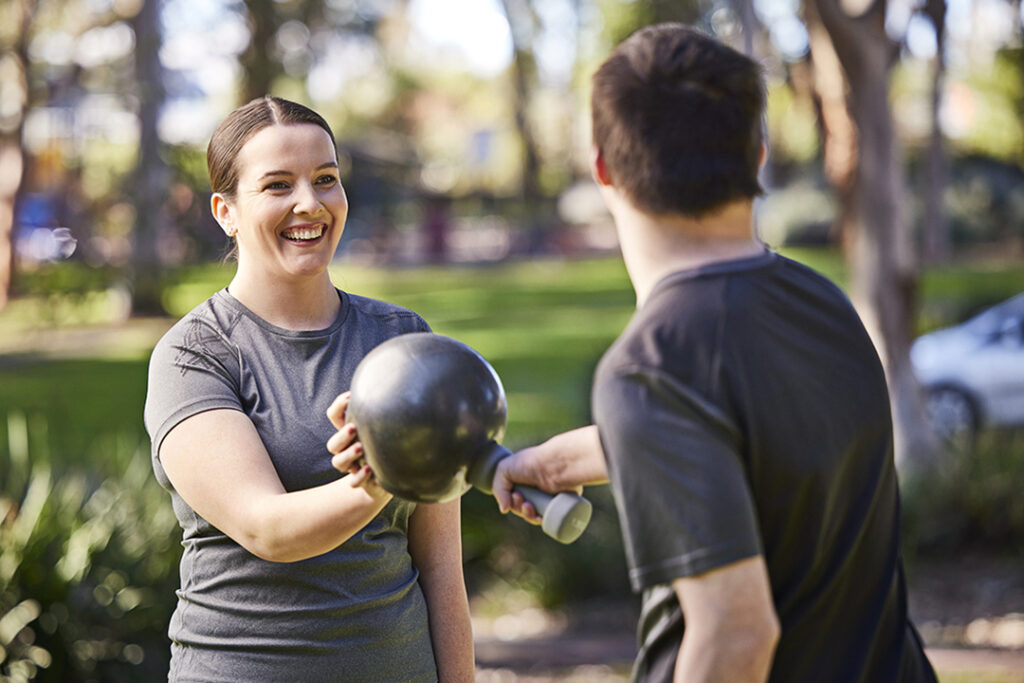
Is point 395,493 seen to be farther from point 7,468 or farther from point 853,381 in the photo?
point 7,468

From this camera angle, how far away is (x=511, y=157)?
7562cm

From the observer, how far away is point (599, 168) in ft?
6.02

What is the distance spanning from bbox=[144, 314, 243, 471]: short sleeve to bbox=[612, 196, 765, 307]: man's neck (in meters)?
0.95

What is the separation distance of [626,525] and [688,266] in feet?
1.30

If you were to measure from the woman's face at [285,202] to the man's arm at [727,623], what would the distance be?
1.16 metres

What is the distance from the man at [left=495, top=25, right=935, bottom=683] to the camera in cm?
165

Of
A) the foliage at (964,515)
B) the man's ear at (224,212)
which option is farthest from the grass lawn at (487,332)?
the man's ear at (224,212)

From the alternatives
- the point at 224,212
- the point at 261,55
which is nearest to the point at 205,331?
the point at 224,212

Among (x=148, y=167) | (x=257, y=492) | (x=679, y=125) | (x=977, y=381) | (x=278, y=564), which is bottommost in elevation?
(x=977, y=381)

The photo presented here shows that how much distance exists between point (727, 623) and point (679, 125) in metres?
0.72

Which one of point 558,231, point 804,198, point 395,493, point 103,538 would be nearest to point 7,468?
point 103,538

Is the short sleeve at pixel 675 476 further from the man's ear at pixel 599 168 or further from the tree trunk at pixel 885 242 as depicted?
the tree trunk at pixel 885 242

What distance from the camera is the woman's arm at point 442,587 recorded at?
260cm

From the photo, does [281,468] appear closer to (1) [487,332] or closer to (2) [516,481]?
(2) [516,481]
